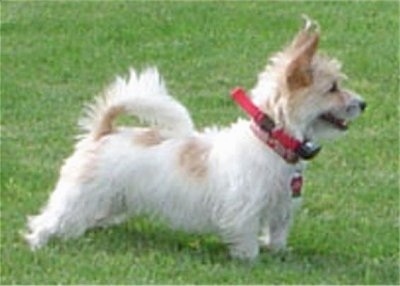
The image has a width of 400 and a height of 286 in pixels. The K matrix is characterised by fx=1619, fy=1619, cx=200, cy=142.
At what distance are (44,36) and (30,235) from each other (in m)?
6.86

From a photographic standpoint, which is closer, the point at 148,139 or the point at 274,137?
the point at 274,137

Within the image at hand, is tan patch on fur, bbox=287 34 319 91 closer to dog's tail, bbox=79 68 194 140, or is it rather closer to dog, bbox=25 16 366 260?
dog, bbox=25 16 366 260

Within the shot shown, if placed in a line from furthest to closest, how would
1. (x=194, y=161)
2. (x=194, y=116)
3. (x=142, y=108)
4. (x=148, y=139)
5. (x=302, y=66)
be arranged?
(x=194, y=116)
(x=142, y=108)
(x=148, y=139)
(x=194, y=161)
(x=302, y=66)

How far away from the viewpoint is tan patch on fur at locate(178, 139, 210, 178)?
8.04 meters

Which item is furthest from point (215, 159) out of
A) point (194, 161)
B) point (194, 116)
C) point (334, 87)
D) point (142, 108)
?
point (194, 116)

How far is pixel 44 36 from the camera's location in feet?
49.2

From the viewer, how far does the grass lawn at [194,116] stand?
7848 mm

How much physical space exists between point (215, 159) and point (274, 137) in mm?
324

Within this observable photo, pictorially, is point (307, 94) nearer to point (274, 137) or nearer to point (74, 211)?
point (274, 137)

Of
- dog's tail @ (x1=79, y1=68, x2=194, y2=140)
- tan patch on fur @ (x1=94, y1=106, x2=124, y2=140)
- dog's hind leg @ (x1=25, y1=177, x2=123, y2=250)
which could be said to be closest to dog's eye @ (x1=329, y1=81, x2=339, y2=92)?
dog's tail @ (x1=79, y1=68, x2=194, y2=140)

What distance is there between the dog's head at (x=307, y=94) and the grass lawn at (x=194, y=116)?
70 centimetres

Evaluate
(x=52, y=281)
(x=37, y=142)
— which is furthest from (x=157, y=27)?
(x=52, y=281)

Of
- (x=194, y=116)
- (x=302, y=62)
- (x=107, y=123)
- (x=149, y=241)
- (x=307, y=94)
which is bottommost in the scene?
(x=149, y=241)

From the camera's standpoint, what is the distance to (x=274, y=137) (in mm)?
7922
